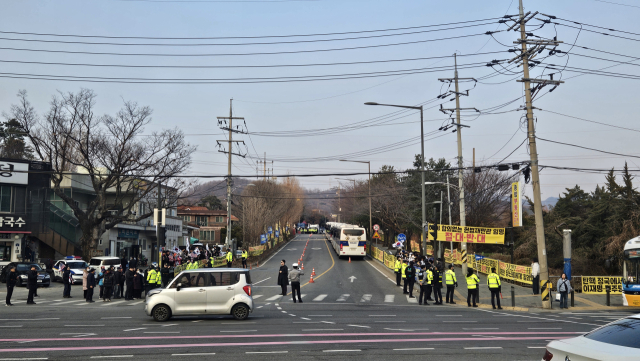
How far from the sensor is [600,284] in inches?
1133

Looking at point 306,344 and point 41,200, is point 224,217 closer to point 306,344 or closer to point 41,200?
point 41,200

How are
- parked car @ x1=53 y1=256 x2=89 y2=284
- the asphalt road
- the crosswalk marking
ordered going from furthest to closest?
parked car @ x1=53 y1=256 x2=89 y2=284
the crosswalk marking
the asphalt road

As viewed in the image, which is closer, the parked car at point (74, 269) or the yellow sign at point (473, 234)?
the yellow sign at point (473, 234)

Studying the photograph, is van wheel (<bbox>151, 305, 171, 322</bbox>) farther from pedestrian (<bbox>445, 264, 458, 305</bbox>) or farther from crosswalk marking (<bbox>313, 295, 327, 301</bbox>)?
pedestrian (<bbox>445, 264, 458, 305</bbox>)

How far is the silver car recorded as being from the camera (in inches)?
668

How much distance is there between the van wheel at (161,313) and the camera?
16.9 metres

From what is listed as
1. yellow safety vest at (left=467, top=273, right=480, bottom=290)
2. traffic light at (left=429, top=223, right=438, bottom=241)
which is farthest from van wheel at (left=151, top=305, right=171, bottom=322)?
traffic light at (left=429, top=223, right=438, bottom=241)

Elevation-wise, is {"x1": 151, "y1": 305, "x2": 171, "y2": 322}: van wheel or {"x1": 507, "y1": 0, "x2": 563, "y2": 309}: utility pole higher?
{"x1": 507, "y1": 0, "x2": 563, "y2": 309}: utility pole

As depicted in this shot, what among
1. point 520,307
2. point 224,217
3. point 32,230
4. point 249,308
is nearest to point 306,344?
point 249,308

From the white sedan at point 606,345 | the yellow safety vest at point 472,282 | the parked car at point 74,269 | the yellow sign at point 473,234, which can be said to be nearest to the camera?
the white sedan at point 606,345

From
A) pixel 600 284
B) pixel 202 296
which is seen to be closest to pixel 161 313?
pixel 202 296

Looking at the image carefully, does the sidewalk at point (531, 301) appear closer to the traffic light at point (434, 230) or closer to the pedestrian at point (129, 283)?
the traffic light at point (434, 230)

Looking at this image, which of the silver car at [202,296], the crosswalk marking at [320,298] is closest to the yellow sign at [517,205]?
the crosswalk marking at [320,298]

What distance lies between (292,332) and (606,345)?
949cm
